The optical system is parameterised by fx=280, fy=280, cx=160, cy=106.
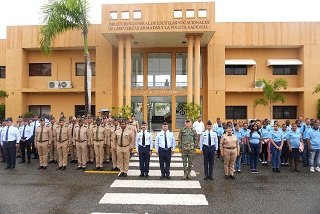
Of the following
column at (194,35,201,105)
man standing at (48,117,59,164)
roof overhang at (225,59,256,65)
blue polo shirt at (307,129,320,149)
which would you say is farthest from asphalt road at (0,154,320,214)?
roof overhang at (225,59,256,65)

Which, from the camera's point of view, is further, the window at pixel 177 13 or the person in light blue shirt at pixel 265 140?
the window at pixel 177 13

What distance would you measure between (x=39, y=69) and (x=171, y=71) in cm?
1139

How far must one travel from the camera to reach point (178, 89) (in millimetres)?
22500

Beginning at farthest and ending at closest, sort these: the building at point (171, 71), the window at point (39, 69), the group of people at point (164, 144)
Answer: the window at point (39, 69), the building at point (171, 71), the group of people at point (164, 144)

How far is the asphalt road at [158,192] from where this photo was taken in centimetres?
621

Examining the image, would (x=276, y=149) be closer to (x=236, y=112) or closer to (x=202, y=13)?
(x=202, y=13)

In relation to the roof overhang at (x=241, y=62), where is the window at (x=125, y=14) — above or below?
above

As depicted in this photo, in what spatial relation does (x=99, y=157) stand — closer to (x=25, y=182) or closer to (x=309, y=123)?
(x=25, y=182)

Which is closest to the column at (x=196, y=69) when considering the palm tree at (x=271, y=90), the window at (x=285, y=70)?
the palm tree at (x=271, y=90)

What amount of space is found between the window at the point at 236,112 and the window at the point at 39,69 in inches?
613

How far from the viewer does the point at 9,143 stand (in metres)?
10.8

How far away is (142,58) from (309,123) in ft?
48.8

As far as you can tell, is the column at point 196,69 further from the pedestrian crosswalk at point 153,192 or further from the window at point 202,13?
the pedestrian crosswalk at point 153,192

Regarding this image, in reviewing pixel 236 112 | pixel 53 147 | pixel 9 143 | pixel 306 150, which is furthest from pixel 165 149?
pixel 236 112
